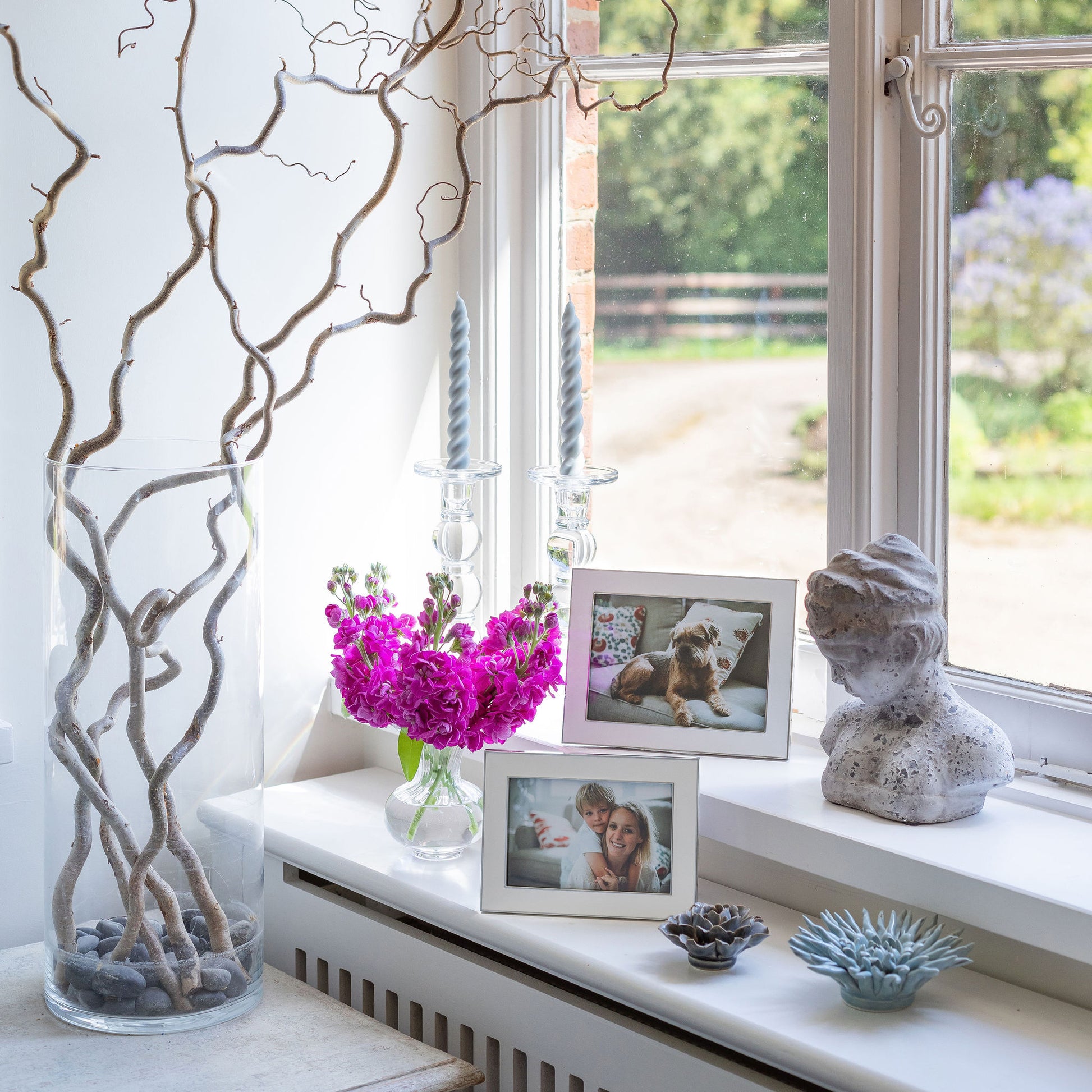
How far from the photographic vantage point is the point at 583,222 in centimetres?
187

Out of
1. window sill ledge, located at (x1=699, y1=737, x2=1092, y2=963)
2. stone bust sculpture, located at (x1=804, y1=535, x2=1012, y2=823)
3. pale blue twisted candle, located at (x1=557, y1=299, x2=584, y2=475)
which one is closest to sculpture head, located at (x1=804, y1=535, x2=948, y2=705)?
stone bust sculpture, located at (x1=804, y1=535, x2=1012, y2=823)

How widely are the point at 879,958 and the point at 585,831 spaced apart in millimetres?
325

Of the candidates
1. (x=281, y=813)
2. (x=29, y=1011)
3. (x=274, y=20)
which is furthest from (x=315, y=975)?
(x=274, y=20)

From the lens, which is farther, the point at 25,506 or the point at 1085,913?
the point at 25,506

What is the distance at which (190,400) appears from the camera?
1.66 meters

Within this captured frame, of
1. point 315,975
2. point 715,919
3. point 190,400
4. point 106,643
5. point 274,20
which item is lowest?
point 315,975

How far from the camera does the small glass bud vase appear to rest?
1.47 metres

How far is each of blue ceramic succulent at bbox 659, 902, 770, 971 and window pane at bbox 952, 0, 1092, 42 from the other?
976mm

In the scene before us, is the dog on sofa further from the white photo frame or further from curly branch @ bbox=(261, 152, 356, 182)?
curly branch @ bbox=(261, 152, 356, 182)

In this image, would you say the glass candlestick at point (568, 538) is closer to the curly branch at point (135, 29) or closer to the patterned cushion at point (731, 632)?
the patterned cushion at point (731, 632)

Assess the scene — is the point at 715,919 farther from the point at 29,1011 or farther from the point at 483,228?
the point at 483,228

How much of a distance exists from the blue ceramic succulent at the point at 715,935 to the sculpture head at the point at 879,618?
273 millimetres

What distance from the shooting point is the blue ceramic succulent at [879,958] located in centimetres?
110

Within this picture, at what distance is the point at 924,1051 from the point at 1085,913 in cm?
18
